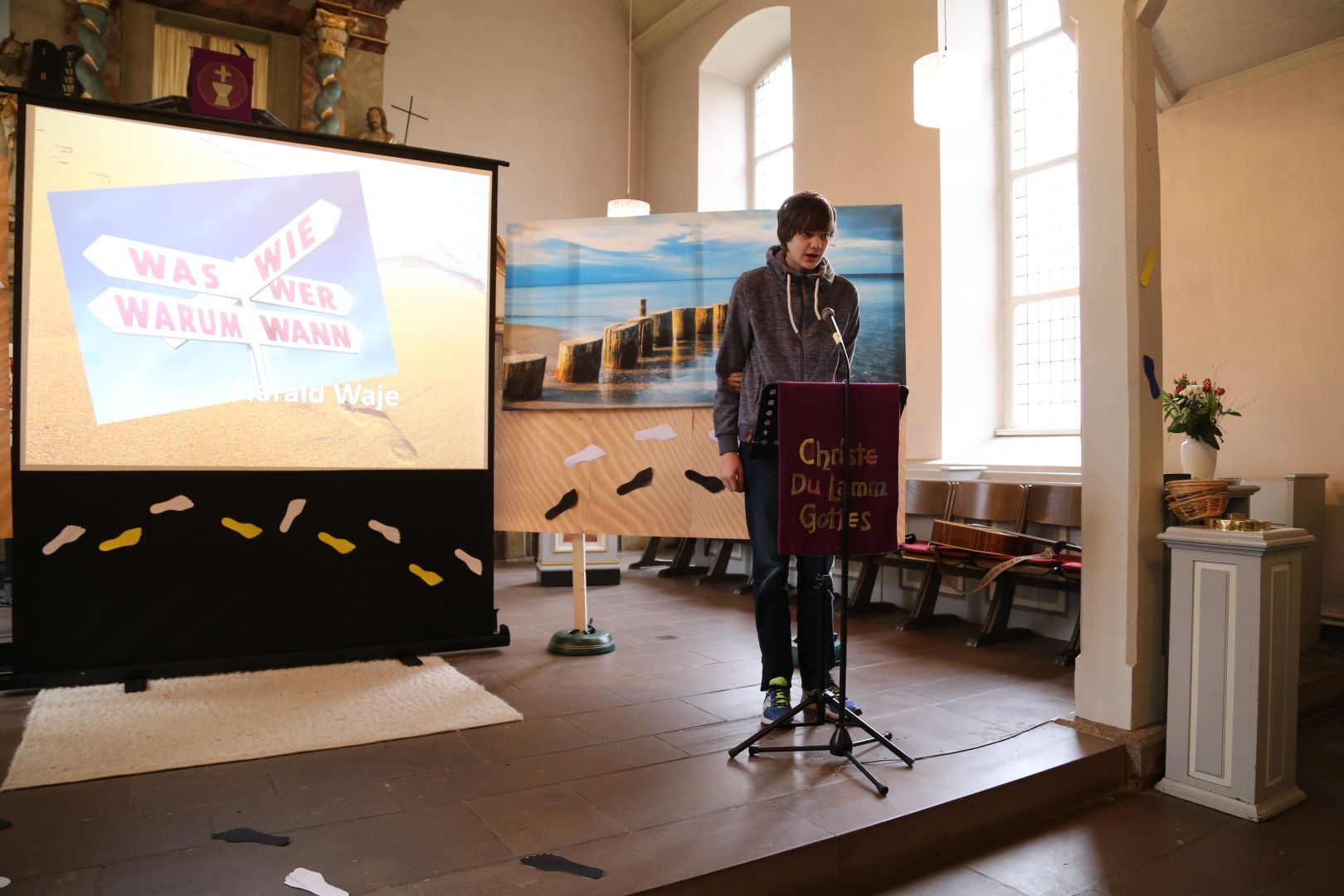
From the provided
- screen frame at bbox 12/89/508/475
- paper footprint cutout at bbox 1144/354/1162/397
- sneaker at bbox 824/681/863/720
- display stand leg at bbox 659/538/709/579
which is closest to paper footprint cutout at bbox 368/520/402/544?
screen frame at bbox 12/89/508/475

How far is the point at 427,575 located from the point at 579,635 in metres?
0.72

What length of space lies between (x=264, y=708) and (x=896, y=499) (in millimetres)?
2201

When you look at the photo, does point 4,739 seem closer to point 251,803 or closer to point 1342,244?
point 251,803

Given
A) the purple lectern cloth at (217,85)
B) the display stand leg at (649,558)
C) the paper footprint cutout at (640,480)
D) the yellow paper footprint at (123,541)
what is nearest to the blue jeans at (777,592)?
the paper footprint cutout at (640,480)

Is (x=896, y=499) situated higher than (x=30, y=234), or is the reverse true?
(x=30, y=234)

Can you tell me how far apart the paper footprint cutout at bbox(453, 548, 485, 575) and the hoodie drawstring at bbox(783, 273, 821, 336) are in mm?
1904

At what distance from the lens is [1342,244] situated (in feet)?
13.9

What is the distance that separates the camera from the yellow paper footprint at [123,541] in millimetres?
3223

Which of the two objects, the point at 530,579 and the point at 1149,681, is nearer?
the point at 1149,681

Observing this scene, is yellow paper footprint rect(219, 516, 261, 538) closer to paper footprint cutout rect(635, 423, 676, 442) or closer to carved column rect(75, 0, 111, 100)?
paper footprint cutout rect(635, 423, 676, 442)

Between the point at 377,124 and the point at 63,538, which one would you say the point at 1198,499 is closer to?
the point at 63,538

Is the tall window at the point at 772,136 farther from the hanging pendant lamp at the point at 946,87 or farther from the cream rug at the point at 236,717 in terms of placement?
the cream rug at the point at 236,717

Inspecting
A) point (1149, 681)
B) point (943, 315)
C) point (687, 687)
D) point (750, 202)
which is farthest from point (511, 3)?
point (1149, 681)

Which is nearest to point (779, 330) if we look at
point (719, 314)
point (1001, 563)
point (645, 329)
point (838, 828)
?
point (719, 314)
